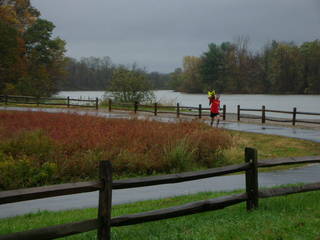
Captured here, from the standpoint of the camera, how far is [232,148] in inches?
637

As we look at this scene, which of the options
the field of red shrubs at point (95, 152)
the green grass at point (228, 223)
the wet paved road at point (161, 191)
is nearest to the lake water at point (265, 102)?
the field of red shrubs at point (95, 152)

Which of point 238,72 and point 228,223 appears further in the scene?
point 238,72

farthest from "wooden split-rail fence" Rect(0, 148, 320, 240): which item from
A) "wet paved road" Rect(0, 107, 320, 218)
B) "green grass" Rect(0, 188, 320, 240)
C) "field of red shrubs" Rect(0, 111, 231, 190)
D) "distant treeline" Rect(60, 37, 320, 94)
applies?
"distant treeline" Rect(60, 37, 320, 94)

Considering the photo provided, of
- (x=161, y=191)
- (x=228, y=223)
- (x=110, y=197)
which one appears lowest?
(x=161, y=191)

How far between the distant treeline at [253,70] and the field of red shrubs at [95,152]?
86.0 metres

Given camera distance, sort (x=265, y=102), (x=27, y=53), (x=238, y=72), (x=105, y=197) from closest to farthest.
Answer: (x=105, y=197)
(x=27, y=53)
(x=265, y=102)
(x=238, y=72)

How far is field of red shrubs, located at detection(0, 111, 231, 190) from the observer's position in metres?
11.7

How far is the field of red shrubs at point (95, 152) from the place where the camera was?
38.4 ft

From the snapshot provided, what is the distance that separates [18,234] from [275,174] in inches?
350

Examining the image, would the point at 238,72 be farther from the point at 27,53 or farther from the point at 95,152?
the point at 95,152

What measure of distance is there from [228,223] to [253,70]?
110 m

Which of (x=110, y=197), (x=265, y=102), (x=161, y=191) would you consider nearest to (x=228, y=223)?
(x=110, y=197)

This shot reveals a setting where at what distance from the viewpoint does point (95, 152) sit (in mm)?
13531

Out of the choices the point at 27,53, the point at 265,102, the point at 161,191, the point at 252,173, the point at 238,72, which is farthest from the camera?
the point at 238,72
